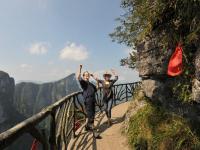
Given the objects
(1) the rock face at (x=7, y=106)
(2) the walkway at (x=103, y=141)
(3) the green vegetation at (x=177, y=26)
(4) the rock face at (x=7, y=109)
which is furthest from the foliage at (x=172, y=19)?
(1) the rock face at (x=7, y=106)

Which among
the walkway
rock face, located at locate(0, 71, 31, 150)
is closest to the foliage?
the walkway

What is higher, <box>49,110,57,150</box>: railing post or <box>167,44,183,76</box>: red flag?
<box>167,44,183,76</box>: red flag

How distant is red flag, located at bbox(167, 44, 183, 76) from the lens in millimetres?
6500

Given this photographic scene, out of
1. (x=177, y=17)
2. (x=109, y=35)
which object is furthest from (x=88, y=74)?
(x=109, y=35)

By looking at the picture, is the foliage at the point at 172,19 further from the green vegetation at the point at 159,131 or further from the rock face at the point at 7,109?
the rock face at the point at 7,109

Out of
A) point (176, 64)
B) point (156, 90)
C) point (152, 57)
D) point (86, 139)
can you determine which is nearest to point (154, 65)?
point (152, 57)

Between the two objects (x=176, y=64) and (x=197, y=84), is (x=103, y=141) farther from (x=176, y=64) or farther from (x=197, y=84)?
(x=197, y=84)

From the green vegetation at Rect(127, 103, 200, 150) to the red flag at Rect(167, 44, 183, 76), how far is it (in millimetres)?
1018

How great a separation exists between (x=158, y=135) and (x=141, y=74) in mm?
1633

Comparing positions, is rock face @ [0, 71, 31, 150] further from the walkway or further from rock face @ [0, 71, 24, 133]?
the walkway

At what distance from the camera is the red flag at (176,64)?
650 centimetres

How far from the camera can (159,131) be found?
6.98m

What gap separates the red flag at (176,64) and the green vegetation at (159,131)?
1.02 m

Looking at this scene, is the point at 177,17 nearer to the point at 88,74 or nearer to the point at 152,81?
the point at 152,81
